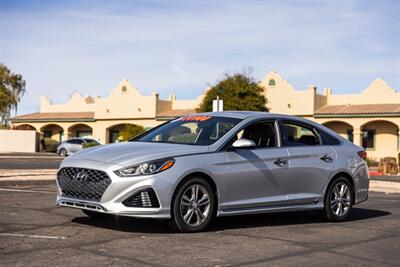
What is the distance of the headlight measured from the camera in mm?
8016

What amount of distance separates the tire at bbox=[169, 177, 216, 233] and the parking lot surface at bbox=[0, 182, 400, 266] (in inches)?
5.9

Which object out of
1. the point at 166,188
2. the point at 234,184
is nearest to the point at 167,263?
the point at 166,188

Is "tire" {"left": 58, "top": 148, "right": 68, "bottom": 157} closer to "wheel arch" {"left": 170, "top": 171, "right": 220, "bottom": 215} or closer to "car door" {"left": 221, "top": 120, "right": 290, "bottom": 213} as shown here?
"car door" {"left": 221, "top": 120, "right": 290, "bottom": 213}

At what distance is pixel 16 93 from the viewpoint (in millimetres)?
69312

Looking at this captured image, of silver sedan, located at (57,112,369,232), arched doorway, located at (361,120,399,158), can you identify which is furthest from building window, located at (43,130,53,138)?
silver sedan, located at (57,112,369,232)

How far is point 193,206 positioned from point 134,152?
3.29 feet

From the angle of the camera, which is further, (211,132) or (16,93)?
(16,93)

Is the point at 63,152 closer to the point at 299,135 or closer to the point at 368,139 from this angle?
the point at 368,139

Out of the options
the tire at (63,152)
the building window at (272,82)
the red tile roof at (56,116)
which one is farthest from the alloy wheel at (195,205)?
the red tile roof at (56,116)

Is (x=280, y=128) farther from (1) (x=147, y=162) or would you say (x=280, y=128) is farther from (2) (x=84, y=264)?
(2) (x=84, y=264)

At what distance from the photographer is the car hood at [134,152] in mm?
8144

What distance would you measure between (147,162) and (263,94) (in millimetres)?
44814

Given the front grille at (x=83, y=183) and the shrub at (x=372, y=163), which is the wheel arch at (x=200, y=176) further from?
the shrub at (x=372, y=163)

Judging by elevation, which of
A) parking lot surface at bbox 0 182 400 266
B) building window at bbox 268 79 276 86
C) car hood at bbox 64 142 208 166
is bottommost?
parking lot surface at bbox 0 182 400 266
